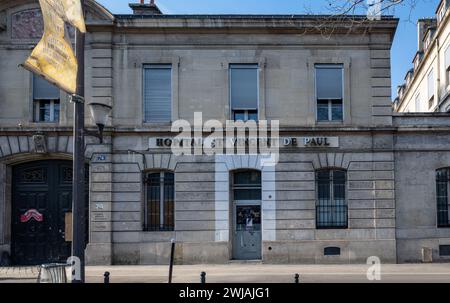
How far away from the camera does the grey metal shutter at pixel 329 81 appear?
18.5 m

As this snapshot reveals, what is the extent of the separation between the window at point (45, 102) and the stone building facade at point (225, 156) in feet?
0.18

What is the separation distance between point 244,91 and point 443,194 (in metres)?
8.93

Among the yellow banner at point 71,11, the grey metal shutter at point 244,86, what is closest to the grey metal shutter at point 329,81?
the grey metal shutter at point 244,86

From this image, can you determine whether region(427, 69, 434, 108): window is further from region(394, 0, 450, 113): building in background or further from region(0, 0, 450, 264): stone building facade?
region(0, 0, 450, 264): stone building facade

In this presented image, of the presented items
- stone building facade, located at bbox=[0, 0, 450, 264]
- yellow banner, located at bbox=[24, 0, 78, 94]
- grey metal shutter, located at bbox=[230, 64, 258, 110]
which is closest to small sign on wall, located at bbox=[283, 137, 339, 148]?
stone building facade, located at bbox=[0, 0, 450, 264]

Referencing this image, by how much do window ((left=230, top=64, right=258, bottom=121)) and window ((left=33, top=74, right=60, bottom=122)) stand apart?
6.99 m

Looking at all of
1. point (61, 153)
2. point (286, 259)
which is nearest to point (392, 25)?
point (286, 259)

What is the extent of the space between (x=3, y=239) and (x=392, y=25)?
681 inches

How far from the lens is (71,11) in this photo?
24.3 feet

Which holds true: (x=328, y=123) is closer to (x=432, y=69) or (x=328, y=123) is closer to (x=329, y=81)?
(x=329, y=81)

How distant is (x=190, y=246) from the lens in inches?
699

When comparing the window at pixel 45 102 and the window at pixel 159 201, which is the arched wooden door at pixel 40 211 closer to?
the window at pixel 45 102

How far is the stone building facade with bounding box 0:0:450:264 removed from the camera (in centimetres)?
1775

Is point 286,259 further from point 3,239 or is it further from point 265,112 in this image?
point 3,239
